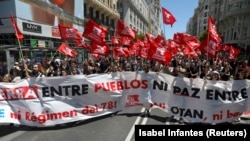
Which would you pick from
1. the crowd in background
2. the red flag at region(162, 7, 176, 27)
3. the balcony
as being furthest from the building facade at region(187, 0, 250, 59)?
the red flag at region(162, 7, 176, 27)

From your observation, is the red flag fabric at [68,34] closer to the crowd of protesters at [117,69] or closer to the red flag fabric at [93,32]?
the crowd of protesters at [117,69]

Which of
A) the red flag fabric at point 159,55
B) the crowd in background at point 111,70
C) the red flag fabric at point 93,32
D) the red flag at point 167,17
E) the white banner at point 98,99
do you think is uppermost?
the red flag at point 167,17

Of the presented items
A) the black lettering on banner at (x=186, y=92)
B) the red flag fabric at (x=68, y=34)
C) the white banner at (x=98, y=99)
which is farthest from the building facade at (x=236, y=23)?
the black lettering on banner at (x=186, y=92)

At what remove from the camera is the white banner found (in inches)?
227

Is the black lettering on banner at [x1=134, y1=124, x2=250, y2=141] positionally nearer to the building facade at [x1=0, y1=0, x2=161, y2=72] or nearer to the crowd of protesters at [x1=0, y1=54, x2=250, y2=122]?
the crowd of protesters at [x1=0, y1=54, x2=250, y2=122]

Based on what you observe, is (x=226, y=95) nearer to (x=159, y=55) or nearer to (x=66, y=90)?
Answer: (x=159, y=55)

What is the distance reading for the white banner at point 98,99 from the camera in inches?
227

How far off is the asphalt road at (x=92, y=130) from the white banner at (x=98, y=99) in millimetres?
198

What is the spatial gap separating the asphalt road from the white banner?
0.20 meters

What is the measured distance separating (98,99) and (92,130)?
3.19 feet

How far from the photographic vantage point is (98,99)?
251 inches

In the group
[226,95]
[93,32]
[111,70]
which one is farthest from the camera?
[111,70]

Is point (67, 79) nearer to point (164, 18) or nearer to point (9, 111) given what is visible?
point (9, 111)

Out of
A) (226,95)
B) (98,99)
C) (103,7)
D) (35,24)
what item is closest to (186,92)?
(226,95)
